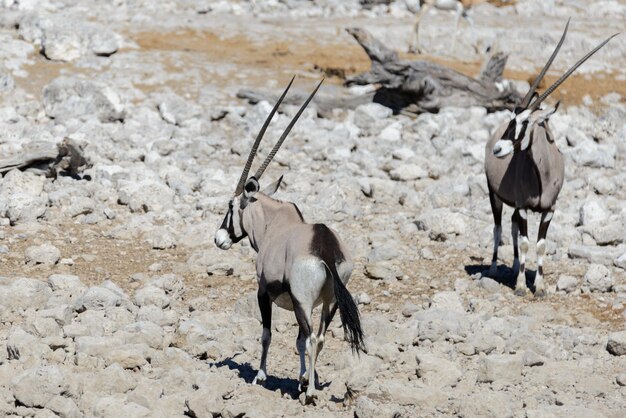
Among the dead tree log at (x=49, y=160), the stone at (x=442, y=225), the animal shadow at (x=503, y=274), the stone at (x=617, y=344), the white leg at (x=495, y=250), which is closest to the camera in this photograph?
the stone at (x=617, y=344)

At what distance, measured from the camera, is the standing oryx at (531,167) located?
38.7ft

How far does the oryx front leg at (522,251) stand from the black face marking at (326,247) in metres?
4.65

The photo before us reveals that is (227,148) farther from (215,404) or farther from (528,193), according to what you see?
(215,404)

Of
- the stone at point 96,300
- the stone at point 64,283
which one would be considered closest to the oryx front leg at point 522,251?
the stone at point 96,300

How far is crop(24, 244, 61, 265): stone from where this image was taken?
1209 centimetres

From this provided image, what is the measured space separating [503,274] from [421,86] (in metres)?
7.41

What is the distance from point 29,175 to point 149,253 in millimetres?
2649

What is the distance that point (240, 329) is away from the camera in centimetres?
998

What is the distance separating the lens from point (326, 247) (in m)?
7.75

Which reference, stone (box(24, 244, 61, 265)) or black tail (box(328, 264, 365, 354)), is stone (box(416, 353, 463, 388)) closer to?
black tail (box(328, 264, 365, 354))

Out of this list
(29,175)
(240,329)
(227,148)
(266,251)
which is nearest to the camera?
(266,251)

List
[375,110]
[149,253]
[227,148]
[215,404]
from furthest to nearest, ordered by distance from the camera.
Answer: [375,110] → [227,148] → [149,253] → [215,404]

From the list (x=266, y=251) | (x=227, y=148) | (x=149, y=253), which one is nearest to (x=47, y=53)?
(x=227, y=148)

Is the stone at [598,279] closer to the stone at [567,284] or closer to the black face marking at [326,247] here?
the stone at [567,284]
